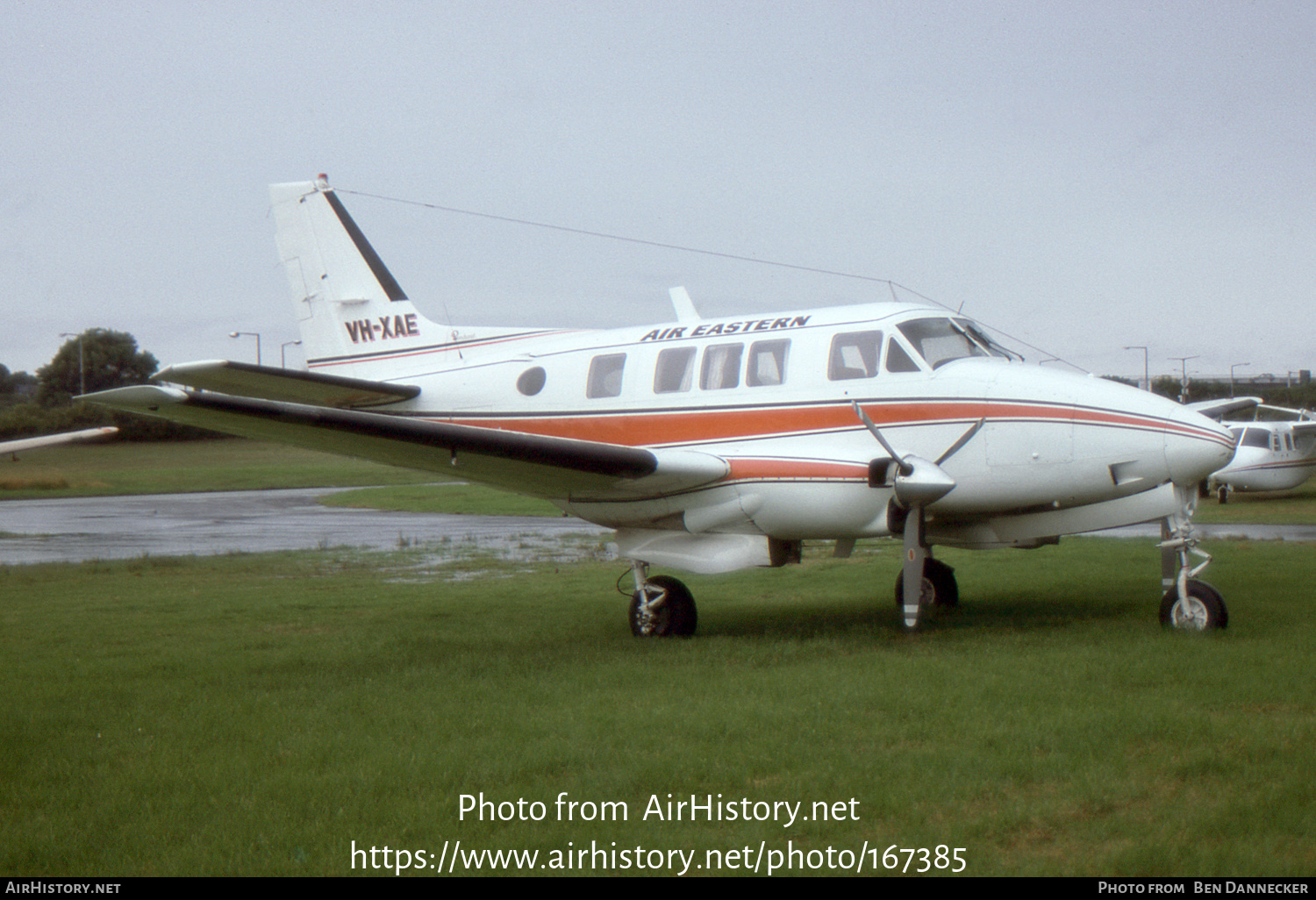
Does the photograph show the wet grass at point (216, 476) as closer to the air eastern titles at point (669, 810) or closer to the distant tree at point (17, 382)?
the distant tree at point (17, 382)

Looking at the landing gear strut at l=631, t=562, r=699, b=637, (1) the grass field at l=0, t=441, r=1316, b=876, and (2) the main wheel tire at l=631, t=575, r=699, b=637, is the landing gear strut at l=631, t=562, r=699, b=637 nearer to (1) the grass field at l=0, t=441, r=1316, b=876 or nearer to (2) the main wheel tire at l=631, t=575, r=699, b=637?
(2) the main wheel tire at l=631, t=575, r=699, b=637

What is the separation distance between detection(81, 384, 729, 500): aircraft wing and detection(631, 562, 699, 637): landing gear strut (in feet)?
3.13

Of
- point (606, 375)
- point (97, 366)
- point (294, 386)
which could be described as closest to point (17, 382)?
point (97, 366)

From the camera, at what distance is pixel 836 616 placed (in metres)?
11.1

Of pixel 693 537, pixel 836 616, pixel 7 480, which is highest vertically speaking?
pixel 7 480

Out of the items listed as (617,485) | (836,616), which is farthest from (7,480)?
(836,616)

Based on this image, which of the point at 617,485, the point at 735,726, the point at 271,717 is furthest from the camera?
the point at 617,485

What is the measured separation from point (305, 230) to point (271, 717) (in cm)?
823

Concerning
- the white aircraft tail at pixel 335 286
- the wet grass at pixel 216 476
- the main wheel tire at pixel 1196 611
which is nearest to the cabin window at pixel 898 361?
the main wheel tire at pixel 1196 611

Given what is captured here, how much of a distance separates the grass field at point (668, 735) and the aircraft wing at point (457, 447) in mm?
1471

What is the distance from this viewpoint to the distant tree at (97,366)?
3325cm

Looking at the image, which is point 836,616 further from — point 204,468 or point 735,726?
point 204,468

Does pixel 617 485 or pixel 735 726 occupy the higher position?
pixel 617 485

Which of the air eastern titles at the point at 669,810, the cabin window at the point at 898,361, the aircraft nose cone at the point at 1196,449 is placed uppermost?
the cabin window at the point at 898,361
